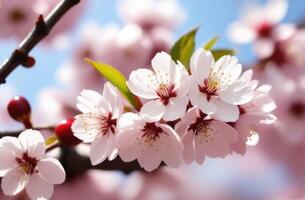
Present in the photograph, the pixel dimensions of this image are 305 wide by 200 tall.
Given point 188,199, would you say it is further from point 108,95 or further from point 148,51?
point 108,95

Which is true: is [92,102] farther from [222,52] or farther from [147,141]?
[222,52]

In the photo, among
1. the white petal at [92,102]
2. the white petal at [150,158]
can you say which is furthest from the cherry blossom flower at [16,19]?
the white petal at [150,158]

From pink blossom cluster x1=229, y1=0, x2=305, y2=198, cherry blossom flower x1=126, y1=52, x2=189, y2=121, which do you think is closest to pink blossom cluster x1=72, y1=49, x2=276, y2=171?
cherry blossom flower x1=126, y1=52, x2=189, y2=121

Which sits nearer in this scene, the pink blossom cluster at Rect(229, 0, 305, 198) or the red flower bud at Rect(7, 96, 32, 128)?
the red flower bud at Rect(7, 96, 32, 128)

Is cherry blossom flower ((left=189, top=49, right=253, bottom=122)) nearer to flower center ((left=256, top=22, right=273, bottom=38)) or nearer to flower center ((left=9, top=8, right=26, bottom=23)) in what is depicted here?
flower center ((left=256, top=22, right=273, bottom=38))

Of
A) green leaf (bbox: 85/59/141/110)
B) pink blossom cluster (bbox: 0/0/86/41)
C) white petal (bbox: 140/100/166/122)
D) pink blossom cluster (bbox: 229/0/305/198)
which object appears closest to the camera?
white petal (bbox: 140/100/166/122)

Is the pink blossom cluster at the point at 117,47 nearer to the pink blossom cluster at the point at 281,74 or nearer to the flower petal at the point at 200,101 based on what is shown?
the pink blossom cluster at the point at 281,74

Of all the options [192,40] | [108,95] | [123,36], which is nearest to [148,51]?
[123,36]
